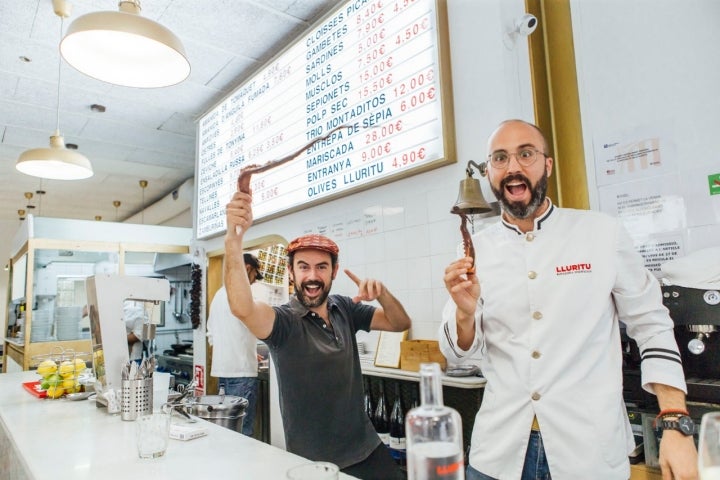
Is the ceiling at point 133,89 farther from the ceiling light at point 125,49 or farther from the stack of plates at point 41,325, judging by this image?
the stack of plates at point 41,325

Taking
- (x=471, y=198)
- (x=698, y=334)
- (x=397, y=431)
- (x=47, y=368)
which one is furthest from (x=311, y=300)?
(x=47, y=368)

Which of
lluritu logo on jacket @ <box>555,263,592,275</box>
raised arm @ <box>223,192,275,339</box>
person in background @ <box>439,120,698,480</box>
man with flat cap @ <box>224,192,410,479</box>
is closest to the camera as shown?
person in background @ <box>439,120,698,480</box>

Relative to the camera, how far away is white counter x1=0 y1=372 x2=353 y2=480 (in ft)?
4.42

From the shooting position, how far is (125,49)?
241 centimetres

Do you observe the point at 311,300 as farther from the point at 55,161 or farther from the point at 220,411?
the point at 55,161

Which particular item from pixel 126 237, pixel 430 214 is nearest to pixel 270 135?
pixel 430 214

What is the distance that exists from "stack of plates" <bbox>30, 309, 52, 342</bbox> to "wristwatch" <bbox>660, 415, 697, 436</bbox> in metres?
7.05

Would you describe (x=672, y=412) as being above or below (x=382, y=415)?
above

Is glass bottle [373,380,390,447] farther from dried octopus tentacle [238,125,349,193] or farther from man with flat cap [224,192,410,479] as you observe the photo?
dried octopus tentacle [238,125,349,193]

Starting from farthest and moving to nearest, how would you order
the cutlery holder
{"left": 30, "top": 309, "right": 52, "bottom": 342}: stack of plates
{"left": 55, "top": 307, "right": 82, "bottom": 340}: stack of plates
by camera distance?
1. {"left": 55, "top": 307, "right": 82, "bottom": 340}: stack of plates
2. {"left": 30, "top": 309, "right": 52, "bottom": 342}: stack of plates
3. the cutlery holder

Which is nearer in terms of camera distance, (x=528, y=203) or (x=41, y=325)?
(x=528, y=203)

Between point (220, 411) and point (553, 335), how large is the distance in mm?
1645

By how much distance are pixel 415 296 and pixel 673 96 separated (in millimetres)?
1605

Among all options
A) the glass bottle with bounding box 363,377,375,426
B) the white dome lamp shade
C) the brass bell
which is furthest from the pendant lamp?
the brass bell
